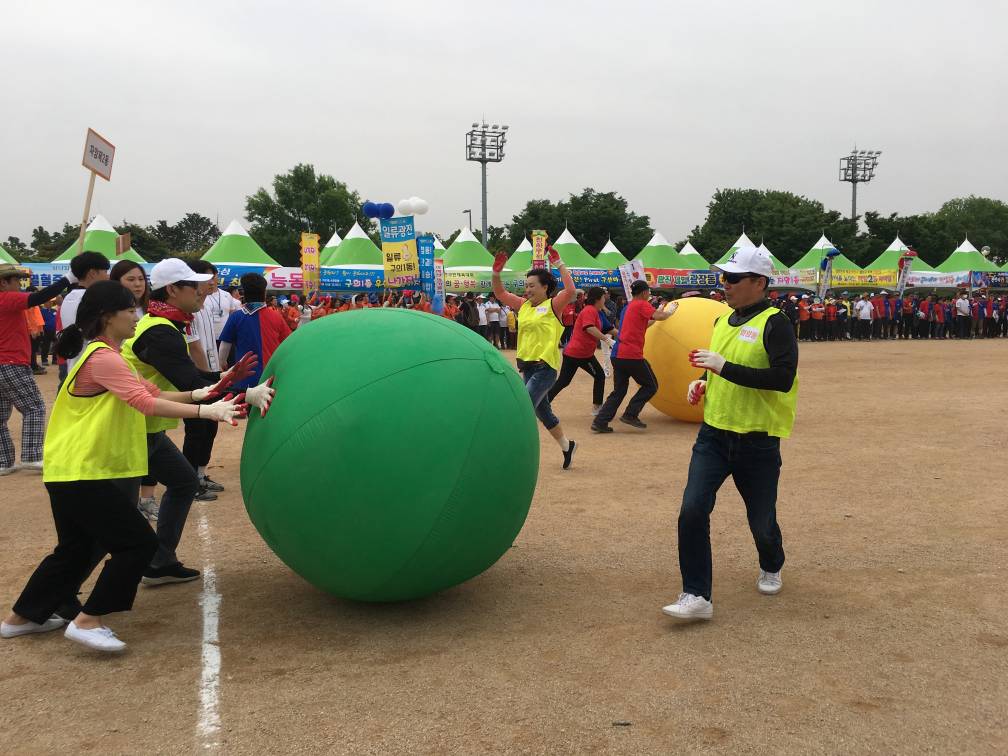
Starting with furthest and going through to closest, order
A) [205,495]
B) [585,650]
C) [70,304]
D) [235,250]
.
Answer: [235,250] → [70,304] → [205,495] → [585,650]

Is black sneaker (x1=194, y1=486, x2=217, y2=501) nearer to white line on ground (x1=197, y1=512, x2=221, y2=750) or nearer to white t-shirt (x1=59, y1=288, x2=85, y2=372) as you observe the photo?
white line on ground (x1=197, y1=512, x2=221, y2=750)

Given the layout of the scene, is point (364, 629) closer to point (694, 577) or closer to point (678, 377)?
point (694, 577)

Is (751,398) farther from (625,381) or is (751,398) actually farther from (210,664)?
(625,381)

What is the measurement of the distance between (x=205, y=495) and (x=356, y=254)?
2568cm

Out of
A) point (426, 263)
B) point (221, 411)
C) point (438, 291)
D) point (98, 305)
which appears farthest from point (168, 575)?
point (426, 263)

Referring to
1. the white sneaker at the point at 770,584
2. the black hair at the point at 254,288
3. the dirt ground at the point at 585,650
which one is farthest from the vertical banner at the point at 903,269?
the white sneaker at the point at 770,584

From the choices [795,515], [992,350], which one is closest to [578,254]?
[992,350]

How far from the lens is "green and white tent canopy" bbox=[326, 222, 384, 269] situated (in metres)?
32.3

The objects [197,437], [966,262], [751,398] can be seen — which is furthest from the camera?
[966,262]

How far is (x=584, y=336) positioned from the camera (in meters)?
11.1

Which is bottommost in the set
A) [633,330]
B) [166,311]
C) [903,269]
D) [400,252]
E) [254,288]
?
[633,330]

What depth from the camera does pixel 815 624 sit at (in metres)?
4.49

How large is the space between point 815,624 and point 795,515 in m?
2.33

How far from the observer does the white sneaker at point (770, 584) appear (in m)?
4.95
